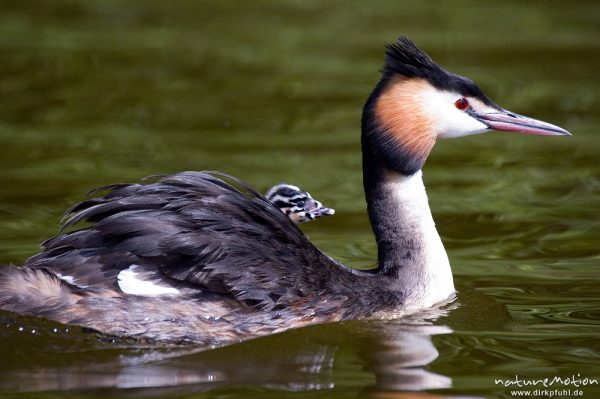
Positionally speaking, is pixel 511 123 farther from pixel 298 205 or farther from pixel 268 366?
pixel 268 366

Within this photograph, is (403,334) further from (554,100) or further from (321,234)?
(554,100)

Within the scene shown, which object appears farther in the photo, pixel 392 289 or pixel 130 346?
pixel 392 289

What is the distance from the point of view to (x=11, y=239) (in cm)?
804

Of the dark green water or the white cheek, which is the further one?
the white cheek

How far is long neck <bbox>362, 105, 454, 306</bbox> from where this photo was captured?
22.8 ft

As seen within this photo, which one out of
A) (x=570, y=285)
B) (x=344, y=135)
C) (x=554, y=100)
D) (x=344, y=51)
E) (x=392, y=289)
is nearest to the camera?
(x=392, y=289)

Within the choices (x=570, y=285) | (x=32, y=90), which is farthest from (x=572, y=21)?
(x=570, y=285)

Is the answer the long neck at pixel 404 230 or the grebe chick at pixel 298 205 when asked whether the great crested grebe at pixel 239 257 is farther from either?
the grebe chick at pixel 298 205

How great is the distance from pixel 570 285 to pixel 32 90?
5987 mm

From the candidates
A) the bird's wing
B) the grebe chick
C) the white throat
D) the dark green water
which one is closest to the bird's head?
the white throat

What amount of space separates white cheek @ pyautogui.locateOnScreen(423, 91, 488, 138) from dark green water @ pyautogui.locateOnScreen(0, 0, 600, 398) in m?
0.96

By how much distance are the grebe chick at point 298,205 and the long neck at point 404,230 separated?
42cm

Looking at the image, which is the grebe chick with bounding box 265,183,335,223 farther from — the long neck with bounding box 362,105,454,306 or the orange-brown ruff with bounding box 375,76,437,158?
the orange-brown ruff with bounding box 375,76,437,158

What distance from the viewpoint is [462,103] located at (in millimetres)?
7074
